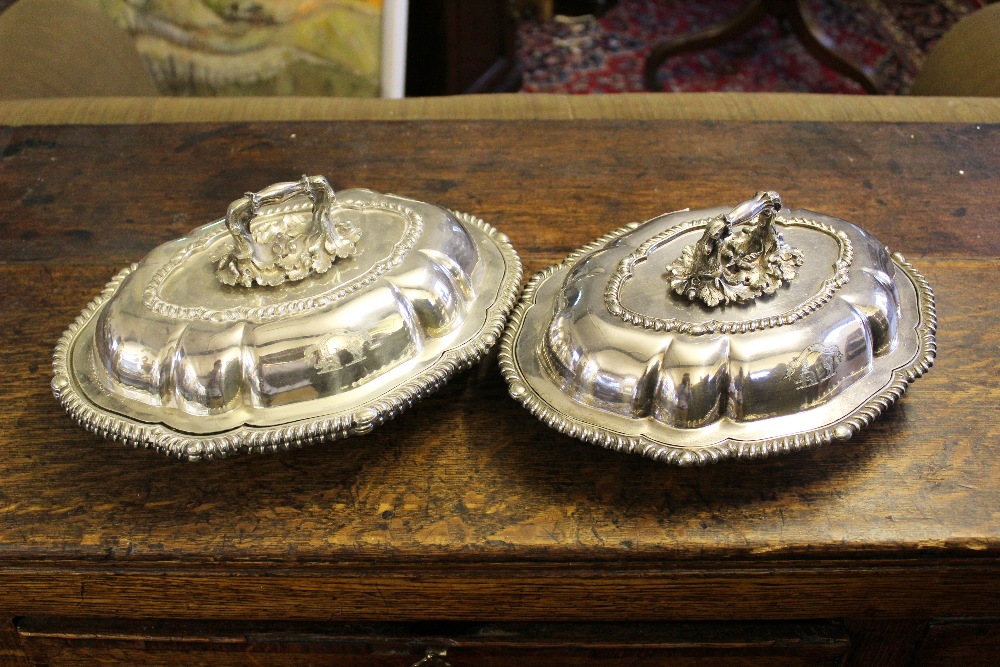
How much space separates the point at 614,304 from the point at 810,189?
0.41 meters

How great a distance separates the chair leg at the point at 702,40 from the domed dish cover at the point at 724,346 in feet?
5.52

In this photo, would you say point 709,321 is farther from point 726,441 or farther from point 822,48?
point 822,48

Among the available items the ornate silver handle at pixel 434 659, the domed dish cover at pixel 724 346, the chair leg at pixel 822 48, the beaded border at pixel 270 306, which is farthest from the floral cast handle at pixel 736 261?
the chair leg at pixel 822 48

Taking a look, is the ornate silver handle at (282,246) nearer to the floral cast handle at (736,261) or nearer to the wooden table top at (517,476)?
the wooden table top at (517,476)

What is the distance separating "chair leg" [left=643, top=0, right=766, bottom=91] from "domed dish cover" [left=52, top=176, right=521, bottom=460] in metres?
1.71

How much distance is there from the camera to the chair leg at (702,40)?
222cm

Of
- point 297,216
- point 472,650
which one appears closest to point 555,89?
point 297,216

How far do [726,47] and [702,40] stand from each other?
28cm

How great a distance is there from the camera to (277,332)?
2.00ft

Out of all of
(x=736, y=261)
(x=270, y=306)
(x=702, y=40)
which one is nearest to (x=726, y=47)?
(x=702, y=40)

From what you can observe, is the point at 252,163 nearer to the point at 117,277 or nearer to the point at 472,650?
the point at 117,277

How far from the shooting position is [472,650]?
0.68 meters

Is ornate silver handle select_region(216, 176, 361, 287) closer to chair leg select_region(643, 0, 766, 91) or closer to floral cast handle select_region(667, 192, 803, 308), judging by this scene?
floral cast handle select_region(667, 192, 803, 308)

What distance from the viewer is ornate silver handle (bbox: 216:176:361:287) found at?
2.11ft
